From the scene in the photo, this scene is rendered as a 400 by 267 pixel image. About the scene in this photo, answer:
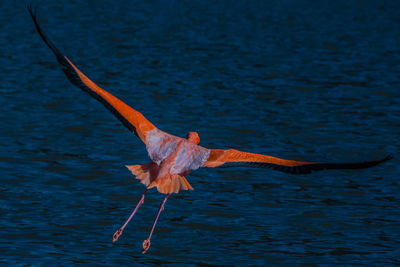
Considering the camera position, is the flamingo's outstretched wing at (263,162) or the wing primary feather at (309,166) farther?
the flamingo's outstretched wing at (263,162)

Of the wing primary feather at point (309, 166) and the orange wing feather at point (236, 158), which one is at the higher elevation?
the orange wing feather at point (236, 158)

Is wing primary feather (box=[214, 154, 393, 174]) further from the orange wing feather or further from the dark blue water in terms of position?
the dark blue water

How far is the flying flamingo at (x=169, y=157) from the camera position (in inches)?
452

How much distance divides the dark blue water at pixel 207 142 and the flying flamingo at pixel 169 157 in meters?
1.80

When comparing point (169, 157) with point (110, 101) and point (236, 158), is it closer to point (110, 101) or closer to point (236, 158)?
point (236, 158)

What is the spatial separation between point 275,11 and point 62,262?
4739 centimetres

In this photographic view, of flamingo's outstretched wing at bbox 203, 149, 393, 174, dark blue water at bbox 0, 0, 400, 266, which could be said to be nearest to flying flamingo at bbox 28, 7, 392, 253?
flamingo's outstretched wing at bbox 203, 149, 393, 174

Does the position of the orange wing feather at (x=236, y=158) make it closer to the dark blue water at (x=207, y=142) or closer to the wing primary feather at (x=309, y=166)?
the wing primary feather at (x=309, y=166)

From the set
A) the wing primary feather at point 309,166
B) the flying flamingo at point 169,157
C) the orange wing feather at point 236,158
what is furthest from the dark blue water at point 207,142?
the wing primary feather at point 309,166

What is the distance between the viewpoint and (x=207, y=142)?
69.9ft

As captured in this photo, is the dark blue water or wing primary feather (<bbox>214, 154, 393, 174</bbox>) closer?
wing primary feather (<bbox>214, 154, 393, 174</bbox>)

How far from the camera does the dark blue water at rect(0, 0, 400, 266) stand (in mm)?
14008

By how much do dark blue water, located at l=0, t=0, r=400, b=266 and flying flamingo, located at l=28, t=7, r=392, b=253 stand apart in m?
1.80

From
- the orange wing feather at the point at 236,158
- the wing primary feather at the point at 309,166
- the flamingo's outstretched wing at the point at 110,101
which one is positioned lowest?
the wing primary feather at the point at 309,166
